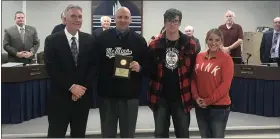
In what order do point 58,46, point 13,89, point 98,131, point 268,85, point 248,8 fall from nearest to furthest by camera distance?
point 58,46 → point 98,131 → point 13,89 → point 268,85 → point 248,8

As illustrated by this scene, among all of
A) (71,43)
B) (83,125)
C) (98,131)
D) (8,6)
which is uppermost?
(8,6)

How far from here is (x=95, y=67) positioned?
2.59m

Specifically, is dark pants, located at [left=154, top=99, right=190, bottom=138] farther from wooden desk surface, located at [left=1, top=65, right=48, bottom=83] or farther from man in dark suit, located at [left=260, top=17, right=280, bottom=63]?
man in dark suit, located at [left=260, top=17, right=280, bottom=63]

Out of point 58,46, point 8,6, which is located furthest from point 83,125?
point 8,6

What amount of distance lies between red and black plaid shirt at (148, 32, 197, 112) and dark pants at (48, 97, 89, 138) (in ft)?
1.78

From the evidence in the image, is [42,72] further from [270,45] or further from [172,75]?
[270,45]

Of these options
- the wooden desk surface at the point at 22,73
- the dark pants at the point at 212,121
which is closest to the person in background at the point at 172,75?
the dark pants at the point at 212,121

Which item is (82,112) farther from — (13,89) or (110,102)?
(13,89)

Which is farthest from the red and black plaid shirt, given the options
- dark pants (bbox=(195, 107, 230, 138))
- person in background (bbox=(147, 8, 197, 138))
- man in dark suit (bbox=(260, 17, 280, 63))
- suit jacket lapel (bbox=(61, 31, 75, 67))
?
man in dark suit (bbox=(260, 17, 280, 63))

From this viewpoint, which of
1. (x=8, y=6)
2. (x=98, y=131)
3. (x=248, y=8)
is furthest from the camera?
(x=248, y=8)

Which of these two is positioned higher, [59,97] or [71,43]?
[71,43]

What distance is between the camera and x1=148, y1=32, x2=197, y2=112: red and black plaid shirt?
8.30ft

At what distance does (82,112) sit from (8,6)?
499 centimetres

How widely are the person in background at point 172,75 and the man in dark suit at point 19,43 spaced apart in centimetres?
288
